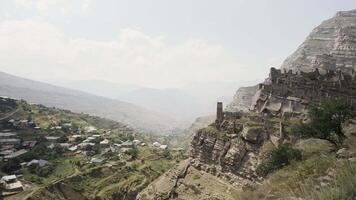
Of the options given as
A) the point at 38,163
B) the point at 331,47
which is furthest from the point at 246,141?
A: the point at 331,47

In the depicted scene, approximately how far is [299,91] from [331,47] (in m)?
67.0

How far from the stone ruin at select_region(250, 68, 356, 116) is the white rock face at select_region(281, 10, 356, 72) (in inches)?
877

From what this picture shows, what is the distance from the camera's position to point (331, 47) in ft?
317

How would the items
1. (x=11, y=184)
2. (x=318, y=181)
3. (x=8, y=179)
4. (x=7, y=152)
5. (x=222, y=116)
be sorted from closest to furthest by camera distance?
1. (x=318, y=181)
2. (x=222, y=116)
3. (x=11, y=184)
4. (x=8, y=179)
5. (x=7, y=152)

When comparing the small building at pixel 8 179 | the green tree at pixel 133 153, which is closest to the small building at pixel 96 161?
the green tree at pixel 133 153

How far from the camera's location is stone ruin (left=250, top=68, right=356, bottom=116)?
36875 millimetres

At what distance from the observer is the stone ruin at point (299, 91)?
36875 mm

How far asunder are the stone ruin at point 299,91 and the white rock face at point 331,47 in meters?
22.3

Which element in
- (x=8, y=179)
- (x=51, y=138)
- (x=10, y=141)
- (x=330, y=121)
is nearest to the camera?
(x=330, y=121)

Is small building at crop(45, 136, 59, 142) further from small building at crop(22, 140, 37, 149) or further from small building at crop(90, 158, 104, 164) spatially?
small building at crop(90, 158, 104, 164)

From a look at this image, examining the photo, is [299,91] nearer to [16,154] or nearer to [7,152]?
[16,154]

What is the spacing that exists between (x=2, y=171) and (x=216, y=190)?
40128 mm

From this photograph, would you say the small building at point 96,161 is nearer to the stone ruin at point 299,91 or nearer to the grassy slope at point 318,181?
the stone ruin at point 299,91

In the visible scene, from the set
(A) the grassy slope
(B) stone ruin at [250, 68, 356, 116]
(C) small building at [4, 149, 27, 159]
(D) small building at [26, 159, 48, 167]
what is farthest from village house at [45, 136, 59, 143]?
(A) the grassy slope
